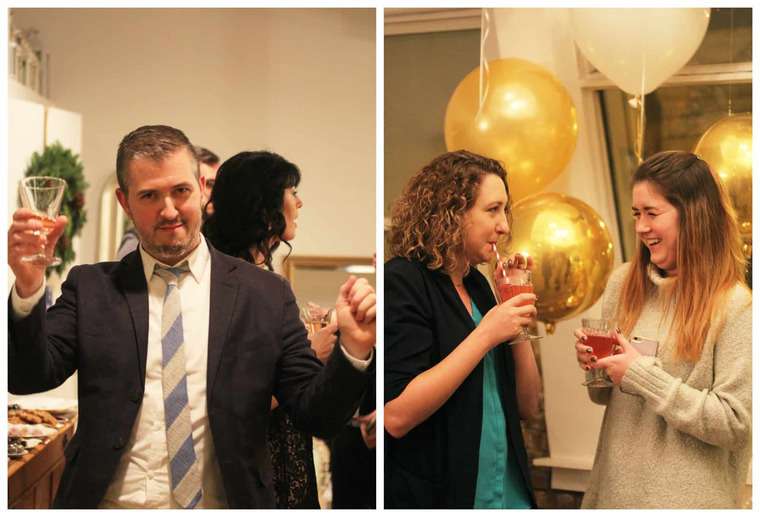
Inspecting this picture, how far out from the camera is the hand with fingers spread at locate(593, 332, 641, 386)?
98.9 inches

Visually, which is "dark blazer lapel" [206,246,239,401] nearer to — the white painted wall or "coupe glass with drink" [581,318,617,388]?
the white painted wall

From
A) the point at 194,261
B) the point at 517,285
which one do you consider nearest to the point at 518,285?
the point at 517,285

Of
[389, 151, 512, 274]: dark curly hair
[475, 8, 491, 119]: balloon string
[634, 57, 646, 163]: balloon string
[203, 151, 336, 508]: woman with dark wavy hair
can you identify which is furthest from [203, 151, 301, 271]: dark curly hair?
[634, 57, 646, 163]: balloon string

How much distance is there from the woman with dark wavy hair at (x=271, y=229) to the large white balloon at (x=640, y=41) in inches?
37.7

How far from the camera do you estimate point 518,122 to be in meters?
2.64

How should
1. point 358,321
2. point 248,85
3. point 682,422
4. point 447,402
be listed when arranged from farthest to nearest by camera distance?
point 248,85, point 447,402, point 682,422, point 358,321

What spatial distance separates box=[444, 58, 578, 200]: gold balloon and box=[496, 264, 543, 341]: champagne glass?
25 centimetres

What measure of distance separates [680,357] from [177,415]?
4.56 feet

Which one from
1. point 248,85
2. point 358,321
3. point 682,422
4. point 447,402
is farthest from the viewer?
point 248,85

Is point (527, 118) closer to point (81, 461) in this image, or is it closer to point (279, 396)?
point (279, 396)

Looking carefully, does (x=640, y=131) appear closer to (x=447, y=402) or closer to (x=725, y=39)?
(x=725, y=39)

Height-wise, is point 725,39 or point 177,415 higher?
point 725,39

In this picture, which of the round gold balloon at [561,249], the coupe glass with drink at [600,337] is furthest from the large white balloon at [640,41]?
the coupe glass with drink at [600,337]

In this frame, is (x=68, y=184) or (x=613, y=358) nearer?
(x=613, y=358)
